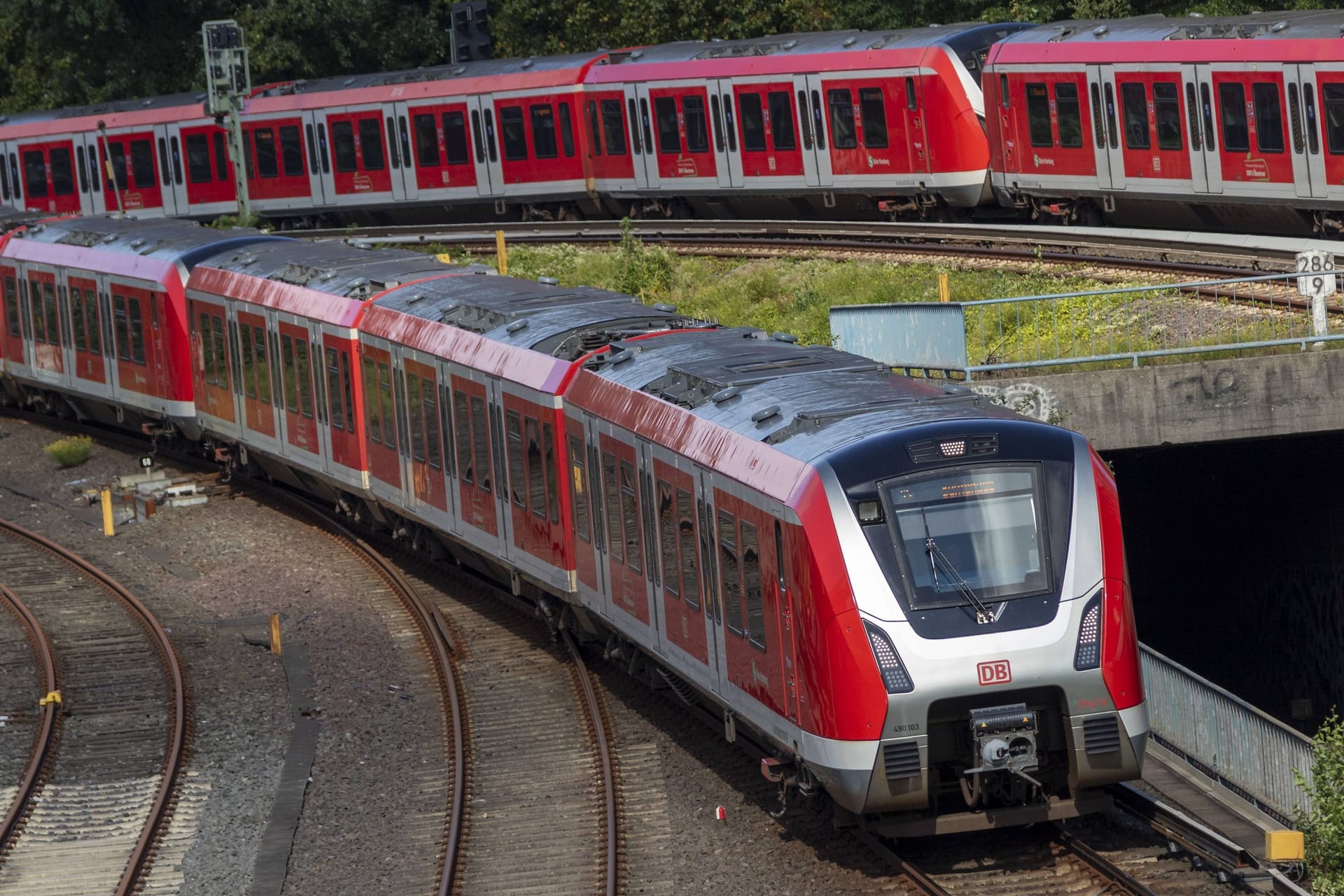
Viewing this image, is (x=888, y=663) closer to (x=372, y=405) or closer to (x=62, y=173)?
(x=372, y=405)

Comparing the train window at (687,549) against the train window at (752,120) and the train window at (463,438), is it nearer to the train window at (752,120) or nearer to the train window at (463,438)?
the train window at (463,438)

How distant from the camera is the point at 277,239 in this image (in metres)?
29.0

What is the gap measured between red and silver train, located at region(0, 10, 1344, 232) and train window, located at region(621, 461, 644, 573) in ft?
46.6

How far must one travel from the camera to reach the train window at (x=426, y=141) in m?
40.5

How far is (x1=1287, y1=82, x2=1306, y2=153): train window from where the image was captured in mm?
26250

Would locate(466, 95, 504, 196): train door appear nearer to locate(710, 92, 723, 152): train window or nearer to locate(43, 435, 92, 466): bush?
locate(710, 92, 723, 152): train window

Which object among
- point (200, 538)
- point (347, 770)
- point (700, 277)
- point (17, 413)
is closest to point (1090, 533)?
point (347, 770)

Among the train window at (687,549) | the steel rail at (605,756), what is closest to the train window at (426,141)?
the steel rail at (605,756)

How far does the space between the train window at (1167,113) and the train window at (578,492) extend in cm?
1472

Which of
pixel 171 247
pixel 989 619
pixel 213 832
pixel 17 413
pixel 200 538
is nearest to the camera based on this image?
pixel 989 619

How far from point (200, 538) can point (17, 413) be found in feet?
36.9

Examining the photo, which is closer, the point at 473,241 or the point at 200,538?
the point at 200,538

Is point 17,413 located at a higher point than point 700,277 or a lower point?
lower

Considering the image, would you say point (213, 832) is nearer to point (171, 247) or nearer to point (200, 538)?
point (200, 538)
